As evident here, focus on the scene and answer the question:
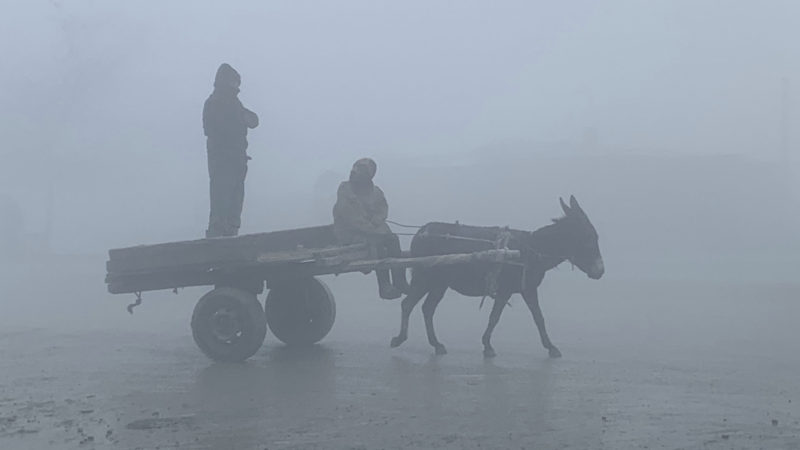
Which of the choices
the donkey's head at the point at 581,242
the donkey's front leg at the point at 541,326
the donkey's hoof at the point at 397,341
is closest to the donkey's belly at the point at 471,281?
the donkey's front leg at the point at 541,326

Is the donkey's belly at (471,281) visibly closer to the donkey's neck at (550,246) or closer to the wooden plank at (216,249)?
the donkey's neck at (550,246)

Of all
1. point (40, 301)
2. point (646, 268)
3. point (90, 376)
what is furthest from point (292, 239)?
point (646, 268)

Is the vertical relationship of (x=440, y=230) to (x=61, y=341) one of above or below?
above

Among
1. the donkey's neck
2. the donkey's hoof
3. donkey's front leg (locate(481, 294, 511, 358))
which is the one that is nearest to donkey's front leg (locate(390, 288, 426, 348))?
the donkey's hoof

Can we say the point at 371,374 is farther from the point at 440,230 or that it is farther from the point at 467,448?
the point at 467,448

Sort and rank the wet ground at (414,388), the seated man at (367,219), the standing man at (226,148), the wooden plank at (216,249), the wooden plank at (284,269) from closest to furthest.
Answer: the wet ground at (414,388), the wooden plank at (284,269), the wooden plank at (216,249), the seated man at (367,219), the standing man at (226,148)

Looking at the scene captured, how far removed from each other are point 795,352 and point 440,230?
17.2 feet

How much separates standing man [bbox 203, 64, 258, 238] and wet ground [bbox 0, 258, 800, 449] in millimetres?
1934

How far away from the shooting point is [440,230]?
1442cm

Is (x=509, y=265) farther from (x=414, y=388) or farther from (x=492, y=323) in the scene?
(x=414, y=388)

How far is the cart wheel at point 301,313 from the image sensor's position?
15.3m

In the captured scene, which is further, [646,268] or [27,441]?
[646,268]

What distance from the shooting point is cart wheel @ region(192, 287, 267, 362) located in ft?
44.6

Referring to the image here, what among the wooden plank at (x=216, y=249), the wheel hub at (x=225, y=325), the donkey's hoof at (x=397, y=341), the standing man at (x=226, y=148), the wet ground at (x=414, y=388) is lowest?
the wet ground at (x=414, y=388)
